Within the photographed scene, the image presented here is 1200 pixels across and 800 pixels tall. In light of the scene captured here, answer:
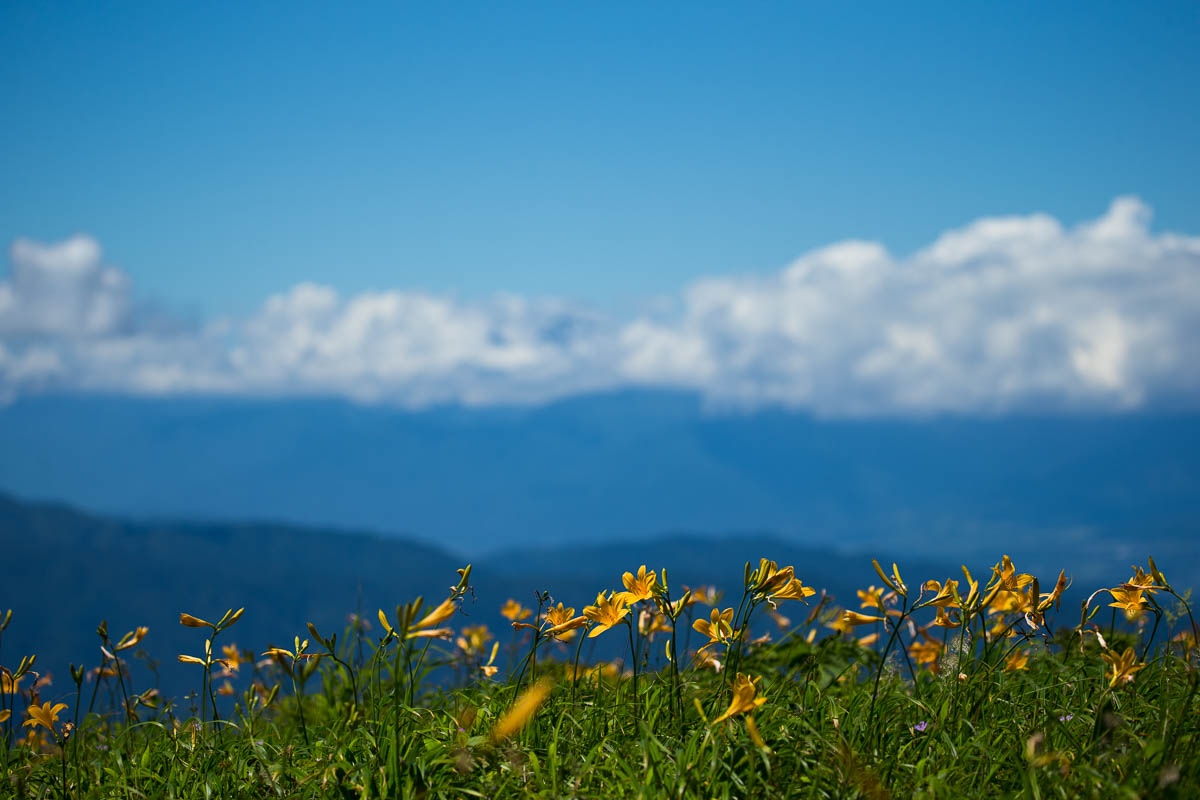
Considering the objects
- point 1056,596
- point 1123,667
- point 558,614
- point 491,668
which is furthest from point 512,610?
point 1123,667

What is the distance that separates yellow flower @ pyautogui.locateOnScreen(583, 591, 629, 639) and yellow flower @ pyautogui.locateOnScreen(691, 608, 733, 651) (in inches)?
14.8

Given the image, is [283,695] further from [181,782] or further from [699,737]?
[699,737]

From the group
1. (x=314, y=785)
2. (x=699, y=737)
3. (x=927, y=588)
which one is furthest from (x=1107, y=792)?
(x=314, y=785)

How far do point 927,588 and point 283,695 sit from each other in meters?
4.41

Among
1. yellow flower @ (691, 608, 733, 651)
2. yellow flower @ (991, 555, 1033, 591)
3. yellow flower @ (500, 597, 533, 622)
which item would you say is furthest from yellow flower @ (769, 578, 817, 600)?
yellow flower @ (500, 597, 533, 622)

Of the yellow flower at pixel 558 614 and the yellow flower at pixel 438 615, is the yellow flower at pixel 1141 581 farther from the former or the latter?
the yellow flower at pixel 438 615

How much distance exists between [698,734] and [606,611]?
58cm

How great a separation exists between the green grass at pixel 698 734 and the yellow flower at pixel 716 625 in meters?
0.04

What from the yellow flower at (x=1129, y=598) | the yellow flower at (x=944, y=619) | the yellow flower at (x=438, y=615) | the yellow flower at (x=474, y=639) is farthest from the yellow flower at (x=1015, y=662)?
the yellow flower at (x=474, y=639)

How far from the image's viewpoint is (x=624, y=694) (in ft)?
12.2

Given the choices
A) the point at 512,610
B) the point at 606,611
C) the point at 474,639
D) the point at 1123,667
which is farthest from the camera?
the point at 474,639

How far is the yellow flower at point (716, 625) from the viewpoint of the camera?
336 centimetres

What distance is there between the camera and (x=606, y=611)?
3211mm

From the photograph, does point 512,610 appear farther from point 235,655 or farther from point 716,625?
A: point 716,625
